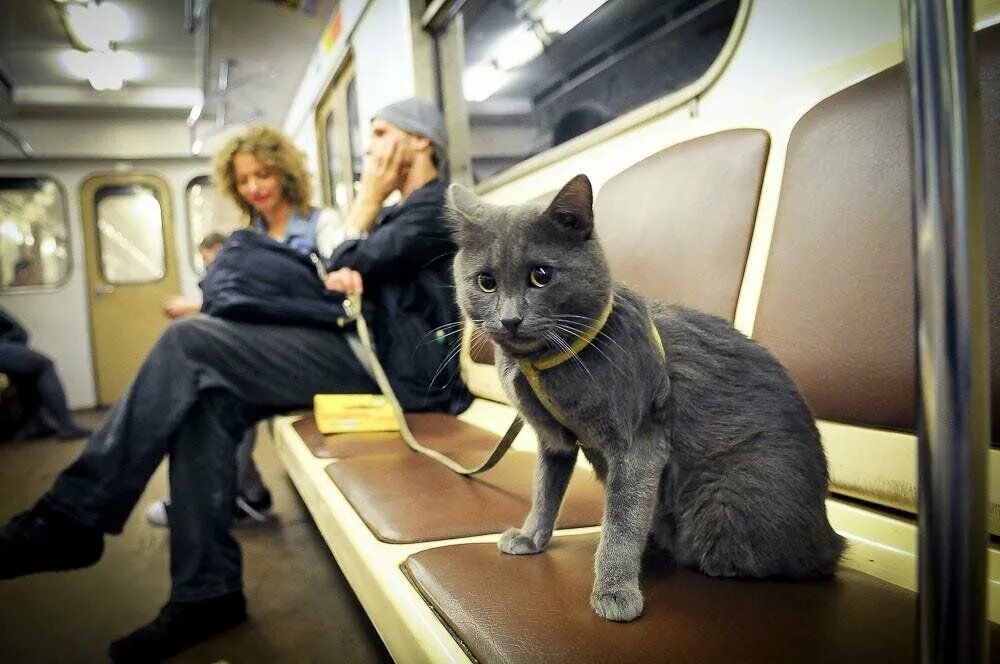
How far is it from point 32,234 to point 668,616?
7.20 metres

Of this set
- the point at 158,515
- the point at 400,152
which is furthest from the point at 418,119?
the point at 158,515

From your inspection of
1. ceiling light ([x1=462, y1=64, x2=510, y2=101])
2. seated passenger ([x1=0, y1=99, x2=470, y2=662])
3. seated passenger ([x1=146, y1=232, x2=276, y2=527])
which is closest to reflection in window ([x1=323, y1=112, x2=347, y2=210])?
ceiling light ([x1=462, y1=64, x2=510, y2=101])

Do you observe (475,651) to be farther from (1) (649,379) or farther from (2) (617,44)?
(2) (617,44)

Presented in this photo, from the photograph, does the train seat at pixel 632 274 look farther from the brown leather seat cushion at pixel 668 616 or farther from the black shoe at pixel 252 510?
the black shoe at pixel 252 510

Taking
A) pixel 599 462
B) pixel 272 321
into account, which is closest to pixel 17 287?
pixel 272 321

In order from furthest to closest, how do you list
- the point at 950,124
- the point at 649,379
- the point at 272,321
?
the point at 272,321, the point at 649,379, the point at 950,124

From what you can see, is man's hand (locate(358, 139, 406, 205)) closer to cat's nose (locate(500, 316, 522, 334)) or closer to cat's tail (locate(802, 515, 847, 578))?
cat's nose (locate(500, 316, 522, 334))

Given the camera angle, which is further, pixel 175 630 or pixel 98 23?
pixel 98 23

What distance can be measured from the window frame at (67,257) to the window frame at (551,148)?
5086 millimetres

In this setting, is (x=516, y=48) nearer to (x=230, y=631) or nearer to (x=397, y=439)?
(x=397, y=439)

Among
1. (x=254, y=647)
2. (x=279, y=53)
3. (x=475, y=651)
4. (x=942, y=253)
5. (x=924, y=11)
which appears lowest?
(x=254, y=647)

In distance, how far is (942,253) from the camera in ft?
1.08

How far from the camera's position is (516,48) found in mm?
2277

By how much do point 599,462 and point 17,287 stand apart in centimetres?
699
